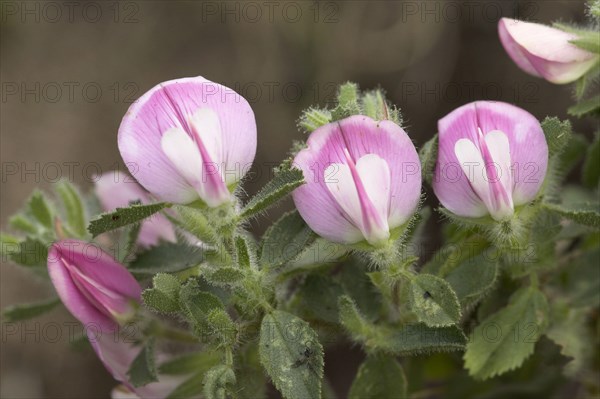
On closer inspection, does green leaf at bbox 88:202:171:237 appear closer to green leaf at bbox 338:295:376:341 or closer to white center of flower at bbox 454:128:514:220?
green leaf at bbox 338:295:376:341

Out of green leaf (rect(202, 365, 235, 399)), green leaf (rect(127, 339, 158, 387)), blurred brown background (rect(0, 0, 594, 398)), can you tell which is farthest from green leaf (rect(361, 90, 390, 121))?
blurred brown background (rect(0, 0, 594, 398))

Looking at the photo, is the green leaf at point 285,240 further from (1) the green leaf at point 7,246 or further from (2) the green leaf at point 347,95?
(1) the green leaf at point 7,246

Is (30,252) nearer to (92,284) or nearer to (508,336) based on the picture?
(92,284)

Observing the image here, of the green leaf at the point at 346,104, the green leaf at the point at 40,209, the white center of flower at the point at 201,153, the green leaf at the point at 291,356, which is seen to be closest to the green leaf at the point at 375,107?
the green leaf at the point at 346,104

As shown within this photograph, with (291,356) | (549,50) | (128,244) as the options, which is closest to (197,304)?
(291,356)

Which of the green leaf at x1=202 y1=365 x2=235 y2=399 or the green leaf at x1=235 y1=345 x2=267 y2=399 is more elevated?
the green leaf at x1=202 y1=365 x2=235 y2=399
